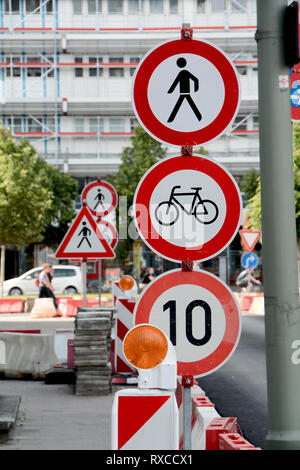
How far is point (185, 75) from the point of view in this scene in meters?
4.77

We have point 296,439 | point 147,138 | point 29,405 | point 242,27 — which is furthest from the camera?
point 242,27

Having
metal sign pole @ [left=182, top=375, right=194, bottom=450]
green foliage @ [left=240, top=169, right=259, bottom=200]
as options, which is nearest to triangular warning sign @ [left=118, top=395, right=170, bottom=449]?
metal sign pole @ [left=182, top=375, right=194, bottom=450]

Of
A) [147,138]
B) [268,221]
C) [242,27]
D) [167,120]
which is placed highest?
[242,27]

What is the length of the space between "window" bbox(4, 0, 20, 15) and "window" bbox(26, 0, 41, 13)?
26.9 inches

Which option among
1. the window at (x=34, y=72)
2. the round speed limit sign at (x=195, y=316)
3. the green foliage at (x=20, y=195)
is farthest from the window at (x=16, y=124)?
the round speed limit sign at (x=195, y=316)

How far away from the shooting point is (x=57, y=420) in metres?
9.42

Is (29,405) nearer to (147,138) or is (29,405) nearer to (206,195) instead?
(206,195)

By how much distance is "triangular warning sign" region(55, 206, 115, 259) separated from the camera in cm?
1298

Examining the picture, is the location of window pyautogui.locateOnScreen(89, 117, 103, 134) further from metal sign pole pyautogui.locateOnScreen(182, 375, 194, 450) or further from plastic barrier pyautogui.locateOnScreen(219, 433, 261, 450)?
metal sign pole pyautogui.locateOnScreen(182, 375, 194, 450)

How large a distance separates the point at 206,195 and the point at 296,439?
1.35 m

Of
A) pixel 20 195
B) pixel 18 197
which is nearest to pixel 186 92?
pixel 18 197

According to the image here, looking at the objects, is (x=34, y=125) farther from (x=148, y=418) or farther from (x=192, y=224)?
(x=148, y=418)

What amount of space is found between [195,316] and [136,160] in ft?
150

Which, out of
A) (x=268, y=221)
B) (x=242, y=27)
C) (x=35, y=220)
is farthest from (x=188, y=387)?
(x=242, y=27)
